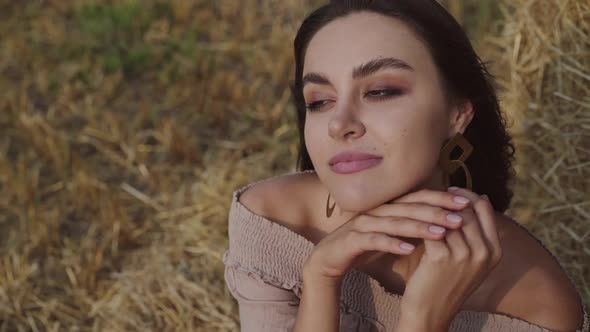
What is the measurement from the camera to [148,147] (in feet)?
15.8

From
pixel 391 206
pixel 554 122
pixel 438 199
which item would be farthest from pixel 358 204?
pixel 554 122

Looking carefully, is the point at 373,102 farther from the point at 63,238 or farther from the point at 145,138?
the point at 145,138

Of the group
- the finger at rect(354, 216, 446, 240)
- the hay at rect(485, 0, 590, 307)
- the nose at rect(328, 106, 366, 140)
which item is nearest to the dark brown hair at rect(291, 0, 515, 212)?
Answer: the nose at rect(328, 106, 366, 140)

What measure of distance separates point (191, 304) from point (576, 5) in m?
2.14

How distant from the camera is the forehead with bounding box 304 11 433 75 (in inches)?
86.8

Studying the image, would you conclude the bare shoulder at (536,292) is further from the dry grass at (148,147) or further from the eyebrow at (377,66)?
the dry grass at (148,147)

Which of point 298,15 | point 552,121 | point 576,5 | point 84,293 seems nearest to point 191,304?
point 84,293

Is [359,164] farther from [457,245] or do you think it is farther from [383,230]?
[457,245]

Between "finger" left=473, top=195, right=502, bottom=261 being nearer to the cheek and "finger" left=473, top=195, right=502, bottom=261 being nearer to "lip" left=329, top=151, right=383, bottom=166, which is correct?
"lip" left=329, top=151, right=383, bottom=166

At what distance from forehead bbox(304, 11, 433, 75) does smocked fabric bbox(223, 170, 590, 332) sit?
591mm

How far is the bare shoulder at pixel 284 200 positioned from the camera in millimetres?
2641

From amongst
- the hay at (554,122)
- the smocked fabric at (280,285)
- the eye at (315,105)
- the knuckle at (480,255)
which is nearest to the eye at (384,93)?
the eye at (315,105)

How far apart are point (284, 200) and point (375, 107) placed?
0.61 meters

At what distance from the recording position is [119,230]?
13.7 ft
